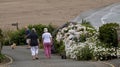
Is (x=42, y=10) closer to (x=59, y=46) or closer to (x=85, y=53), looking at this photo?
(x=59, y=46)

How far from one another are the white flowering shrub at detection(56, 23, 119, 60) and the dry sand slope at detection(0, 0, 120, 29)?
3637 centimetres

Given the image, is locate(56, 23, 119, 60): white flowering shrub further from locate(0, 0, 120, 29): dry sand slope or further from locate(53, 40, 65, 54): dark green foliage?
locate(0, 0, 120, 29): dry sand slope

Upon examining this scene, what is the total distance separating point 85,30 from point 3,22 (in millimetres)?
42886

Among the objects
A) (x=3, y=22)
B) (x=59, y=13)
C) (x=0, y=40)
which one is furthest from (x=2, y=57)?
(x=59, y=13)

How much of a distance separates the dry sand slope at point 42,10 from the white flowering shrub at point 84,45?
36367 millimetres

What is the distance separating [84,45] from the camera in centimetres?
2480

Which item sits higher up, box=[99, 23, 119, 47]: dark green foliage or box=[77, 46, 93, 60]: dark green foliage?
box=[99, 23, 119, 47]: dark green foliage

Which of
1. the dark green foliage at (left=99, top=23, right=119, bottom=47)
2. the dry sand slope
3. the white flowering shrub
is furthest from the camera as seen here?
the dry sand slope

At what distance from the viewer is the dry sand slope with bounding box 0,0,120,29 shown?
69.5 metres

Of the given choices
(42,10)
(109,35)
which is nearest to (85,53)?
(109,35)

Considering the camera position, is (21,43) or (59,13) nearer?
(21,43)

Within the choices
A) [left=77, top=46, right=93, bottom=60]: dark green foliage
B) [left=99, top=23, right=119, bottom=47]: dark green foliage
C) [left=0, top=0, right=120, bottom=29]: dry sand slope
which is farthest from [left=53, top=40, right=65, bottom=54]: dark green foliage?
[left=0, top=0, right=120, bottom=29]: dry sand slope

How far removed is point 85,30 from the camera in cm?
2823

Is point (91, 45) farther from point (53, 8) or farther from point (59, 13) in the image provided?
point (53, 8)
